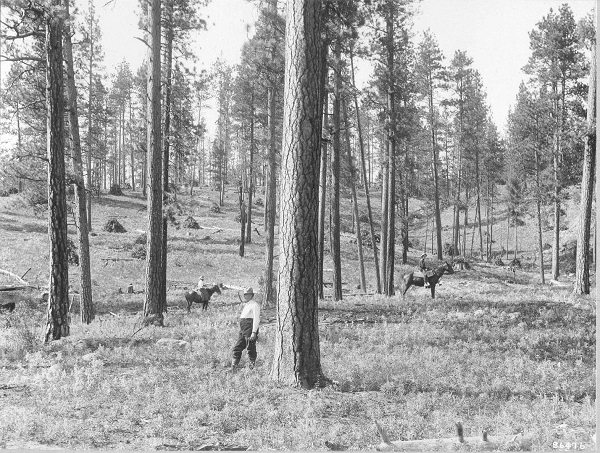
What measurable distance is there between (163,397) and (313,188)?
3916 mm

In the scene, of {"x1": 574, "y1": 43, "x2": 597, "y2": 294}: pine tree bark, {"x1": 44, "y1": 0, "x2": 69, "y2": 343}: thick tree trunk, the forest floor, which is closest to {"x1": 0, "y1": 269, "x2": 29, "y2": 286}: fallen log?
the forest floor

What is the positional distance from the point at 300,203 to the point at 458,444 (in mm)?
3996

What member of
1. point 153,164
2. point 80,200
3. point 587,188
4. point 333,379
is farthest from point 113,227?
point 333,379

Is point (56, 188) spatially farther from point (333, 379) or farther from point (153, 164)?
point (333, 379)

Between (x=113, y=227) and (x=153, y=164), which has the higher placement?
(x=153, y=164)

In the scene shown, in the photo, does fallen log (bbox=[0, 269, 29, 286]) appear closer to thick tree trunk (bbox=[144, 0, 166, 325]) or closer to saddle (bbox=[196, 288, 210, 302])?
saddle (bbox=[196, 288, 210, 302])

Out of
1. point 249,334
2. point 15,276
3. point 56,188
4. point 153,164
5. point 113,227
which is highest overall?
point 153,164

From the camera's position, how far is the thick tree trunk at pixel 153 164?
568 inches

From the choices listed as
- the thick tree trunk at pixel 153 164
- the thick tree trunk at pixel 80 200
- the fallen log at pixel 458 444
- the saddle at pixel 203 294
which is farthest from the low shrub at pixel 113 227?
the fallen log at pixel 458 444

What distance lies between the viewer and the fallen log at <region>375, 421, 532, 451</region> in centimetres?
575

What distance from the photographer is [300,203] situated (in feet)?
25.8

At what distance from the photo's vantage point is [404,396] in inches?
307

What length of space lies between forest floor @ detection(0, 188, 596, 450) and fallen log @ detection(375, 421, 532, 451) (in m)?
0.28

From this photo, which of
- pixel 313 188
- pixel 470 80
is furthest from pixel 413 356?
pixel 470 80
